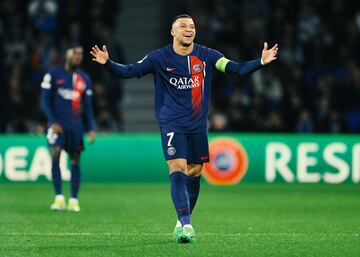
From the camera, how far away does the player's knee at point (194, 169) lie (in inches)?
419

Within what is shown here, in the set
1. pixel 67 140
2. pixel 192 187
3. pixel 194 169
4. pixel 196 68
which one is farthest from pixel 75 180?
pixel 196 68

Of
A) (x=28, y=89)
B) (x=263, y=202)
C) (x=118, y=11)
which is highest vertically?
(x=118, y=11)

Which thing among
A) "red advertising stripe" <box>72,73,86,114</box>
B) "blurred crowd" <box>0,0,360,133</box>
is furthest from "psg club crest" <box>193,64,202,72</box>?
"blurred crowd" <box>0,0,360,133</box>

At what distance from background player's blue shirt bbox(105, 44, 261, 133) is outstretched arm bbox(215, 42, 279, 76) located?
0.02 m

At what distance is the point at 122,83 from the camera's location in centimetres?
2461

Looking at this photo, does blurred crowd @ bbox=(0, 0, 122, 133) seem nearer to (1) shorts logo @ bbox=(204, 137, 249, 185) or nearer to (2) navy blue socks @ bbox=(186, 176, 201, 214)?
(1) shorts logo @ bbox=(204, 137, 249, 185)

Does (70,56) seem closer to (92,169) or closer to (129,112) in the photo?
(92,169)

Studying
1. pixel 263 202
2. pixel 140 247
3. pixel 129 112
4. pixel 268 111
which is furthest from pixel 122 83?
pixel 140 247

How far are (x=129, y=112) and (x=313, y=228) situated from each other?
1330 centimetres

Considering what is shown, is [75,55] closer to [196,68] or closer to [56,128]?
[56,128]

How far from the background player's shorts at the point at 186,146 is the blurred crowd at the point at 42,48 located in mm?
10818

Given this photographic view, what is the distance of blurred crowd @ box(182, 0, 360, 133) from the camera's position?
21.6 m

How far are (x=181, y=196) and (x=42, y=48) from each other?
12.9 metres

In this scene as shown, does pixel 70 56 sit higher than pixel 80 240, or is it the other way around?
pixel 70 56
